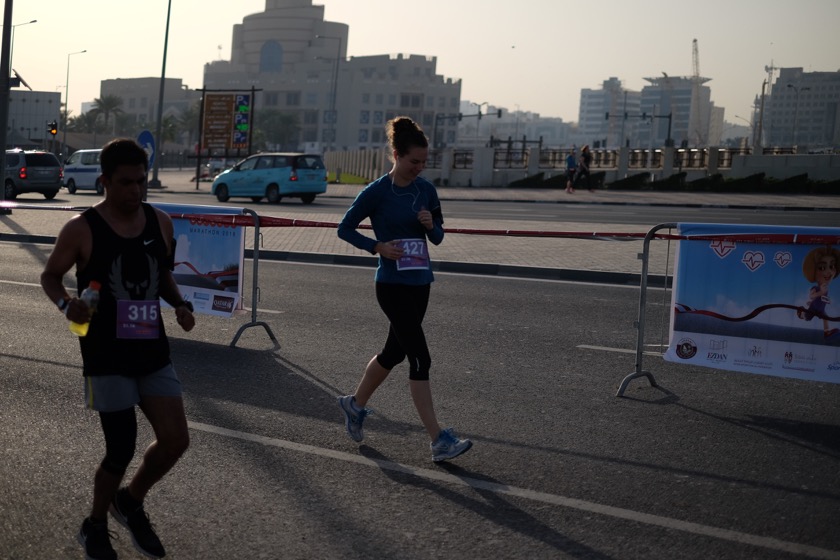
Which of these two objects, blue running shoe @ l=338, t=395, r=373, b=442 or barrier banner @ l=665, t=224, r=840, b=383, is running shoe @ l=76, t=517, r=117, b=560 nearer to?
blue running shoe @ l=338, t=395, r=373, b=442

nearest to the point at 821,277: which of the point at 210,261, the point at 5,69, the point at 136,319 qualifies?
the point at 136,319

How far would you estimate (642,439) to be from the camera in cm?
664

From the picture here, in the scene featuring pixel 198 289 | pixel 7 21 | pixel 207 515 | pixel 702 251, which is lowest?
pixel 207 515

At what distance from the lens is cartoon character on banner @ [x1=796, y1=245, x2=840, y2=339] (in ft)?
24.2

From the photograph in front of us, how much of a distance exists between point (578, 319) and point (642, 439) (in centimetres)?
472

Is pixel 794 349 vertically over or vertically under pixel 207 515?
over

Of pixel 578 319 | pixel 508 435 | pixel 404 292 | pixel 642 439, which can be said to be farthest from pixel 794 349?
pixel 578 319

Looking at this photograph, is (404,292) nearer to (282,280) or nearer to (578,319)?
(578,319)

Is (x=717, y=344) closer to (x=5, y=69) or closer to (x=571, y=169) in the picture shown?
(x=5, y=69)

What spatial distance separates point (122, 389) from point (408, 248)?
2.07m

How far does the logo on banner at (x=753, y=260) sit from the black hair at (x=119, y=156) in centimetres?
475

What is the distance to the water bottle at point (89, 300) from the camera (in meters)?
4.11

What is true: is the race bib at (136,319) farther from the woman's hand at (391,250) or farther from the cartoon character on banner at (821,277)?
the cartoon character on banner at (821,277)

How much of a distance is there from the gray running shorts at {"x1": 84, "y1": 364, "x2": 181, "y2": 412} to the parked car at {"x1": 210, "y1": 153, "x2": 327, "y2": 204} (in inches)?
1250
